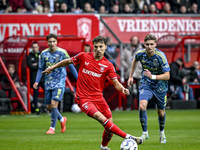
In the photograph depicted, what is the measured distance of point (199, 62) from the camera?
19250 millimetres

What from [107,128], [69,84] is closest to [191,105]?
[69,84]

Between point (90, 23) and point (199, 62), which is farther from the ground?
point (90, 23)

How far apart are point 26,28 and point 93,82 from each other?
1043 cm

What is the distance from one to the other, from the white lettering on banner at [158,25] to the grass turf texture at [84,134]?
5.44 metres

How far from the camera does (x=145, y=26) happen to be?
1823 centimetres

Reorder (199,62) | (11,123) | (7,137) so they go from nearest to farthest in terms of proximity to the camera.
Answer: (7,137)
(11,123)
(199,62)

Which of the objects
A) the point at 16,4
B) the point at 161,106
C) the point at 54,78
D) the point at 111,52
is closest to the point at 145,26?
the point at 111,52

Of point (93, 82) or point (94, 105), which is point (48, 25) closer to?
point (93, 82)

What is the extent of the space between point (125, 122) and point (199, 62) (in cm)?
793

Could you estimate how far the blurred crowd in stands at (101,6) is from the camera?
722 inches

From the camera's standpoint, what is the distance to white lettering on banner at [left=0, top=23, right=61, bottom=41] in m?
17.0

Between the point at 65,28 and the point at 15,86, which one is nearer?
the point at 15,86

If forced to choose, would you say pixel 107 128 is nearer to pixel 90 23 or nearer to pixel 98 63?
pixel 98 63

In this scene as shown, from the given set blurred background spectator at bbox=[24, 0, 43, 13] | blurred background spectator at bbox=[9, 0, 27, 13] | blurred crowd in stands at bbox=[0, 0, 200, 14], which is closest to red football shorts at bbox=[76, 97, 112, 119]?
blurred crowd in stands at bbox=[0, 0, 200, 14]
